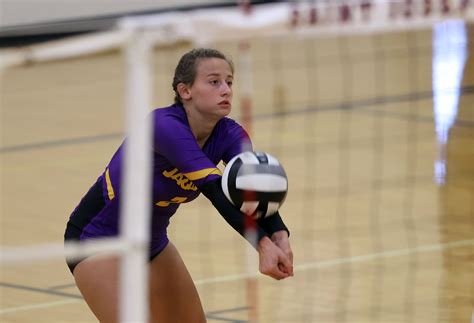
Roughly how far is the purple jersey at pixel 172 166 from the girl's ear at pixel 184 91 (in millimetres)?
47

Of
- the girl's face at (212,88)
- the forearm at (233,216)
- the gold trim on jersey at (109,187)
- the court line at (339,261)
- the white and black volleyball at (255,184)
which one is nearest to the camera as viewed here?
the white and black volleyball at (255,184)

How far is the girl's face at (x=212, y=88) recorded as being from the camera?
4.03 metres

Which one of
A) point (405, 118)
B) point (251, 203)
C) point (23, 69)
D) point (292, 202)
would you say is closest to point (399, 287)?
point (292, 202)

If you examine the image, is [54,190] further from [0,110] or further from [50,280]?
[0,110]

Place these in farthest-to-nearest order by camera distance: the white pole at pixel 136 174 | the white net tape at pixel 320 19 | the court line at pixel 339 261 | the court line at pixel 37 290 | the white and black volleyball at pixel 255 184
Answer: the court line at pixel 37 290
the court line at pixel 339 261
the white net tape at pixel 320 19
the white and black volleyball at pixel 255 184
the white pole at pixel 136 174

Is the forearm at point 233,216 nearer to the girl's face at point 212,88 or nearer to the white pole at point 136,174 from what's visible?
the girl's face at point 212,88

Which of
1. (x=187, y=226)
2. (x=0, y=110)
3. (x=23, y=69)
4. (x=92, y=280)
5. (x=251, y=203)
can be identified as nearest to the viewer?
(x=251, y=203)

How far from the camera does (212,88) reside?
405cm

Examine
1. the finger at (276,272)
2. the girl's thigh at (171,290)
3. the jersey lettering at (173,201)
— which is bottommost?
the girl's thigh at (171,290)

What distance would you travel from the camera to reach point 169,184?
420 centimetres

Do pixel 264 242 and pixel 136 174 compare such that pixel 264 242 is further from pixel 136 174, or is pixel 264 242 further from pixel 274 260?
pixel 136 174

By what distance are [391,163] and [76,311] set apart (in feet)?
16.1

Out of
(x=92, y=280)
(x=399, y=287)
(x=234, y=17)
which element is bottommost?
(x=399, y=287)

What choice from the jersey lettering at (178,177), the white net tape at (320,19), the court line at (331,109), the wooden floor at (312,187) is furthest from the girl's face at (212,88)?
the court line at (331,109)
